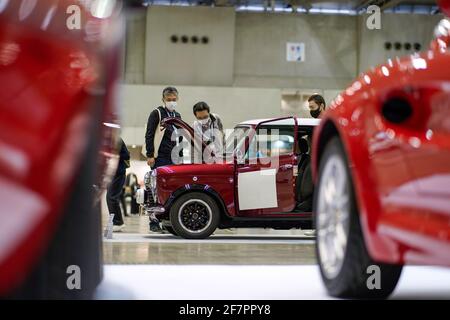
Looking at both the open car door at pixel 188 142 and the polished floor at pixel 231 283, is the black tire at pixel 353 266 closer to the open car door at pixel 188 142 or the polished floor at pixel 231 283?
the polished floor at pixel 231 283

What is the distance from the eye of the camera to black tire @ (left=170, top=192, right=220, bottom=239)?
Answer: 6.46m

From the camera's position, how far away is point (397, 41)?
16609 mm

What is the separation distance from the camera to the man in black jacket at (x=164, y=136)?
5.89 m

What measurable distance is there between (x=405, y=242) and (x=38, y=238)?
74 cm

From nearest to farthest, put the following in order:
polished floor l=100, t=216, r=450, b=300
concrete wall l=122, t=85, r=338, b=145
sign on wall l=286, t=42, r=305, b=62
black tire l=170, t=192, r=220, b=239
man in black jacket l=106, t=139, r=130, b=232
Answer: polished floor l=100, t=216, r=450, b=300
man in black jacket l=106, t=139, r=130, b=232
black tire l=170, t=192, r=220, b=239
concrete wall l=122, t=85, r=338, b=145
sign on wall l=286, t=42, r=305, b=62

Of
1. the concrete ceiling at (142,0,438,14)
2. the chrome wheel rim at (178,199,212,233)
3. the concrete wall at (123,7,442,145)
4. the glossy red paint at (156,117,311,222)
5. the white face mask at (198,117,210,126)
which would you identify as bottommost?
the chrome wheel rim at (178,199,212,233)

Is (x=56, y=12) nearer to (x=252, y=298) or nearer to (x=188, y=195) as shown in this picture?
(x=252, y=298)

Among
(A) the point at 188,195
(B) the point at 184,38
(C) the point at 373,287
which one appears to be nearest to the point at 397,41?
(B) the point at 184,38

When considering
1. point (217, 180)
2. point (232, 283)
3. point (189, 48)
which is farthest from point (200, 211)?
point (189, 48)

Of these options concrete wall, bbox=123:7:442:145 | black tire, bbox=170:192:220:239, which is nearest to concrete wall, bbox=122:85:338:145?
concrete wall, bbox=123:7:442:145

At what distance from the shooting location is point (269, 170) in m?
6.58

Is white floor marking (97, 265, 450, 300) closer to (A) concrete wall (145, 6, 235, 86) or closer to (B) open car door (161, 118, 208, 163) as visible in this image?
(B) open car door (161, 118, 208, 163)

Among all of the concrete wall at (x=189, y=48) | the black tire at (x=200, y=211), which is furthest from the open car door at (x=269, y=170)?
the concrete wall at (x=189, y=48)

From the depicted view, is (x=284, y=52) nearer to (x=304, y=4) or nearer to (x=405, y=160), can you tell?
(x=304, y=4)
